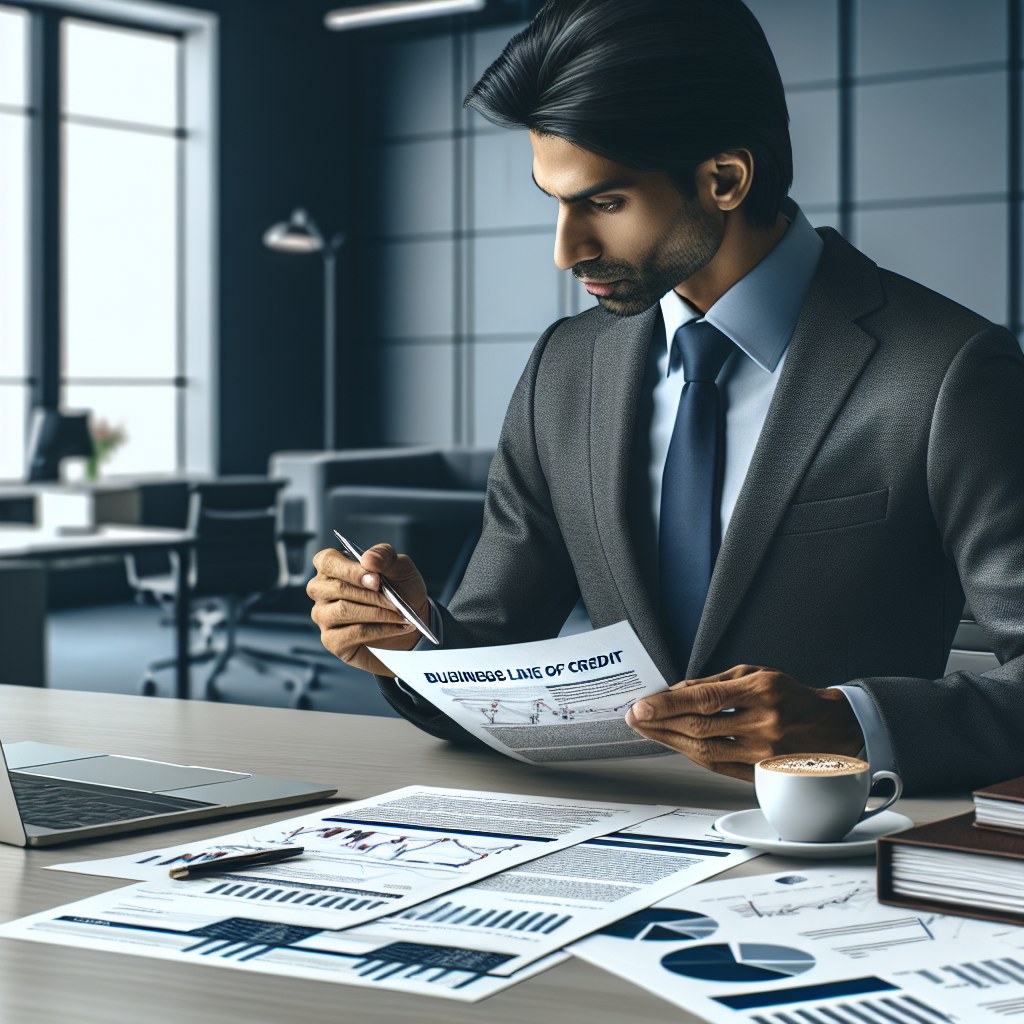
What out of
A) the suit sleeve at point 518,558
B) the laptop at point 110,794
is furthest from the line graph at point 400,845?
the suit sleeve at point 518,558

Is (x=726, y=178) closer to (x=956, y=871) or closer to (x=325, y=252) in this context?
(x=956, y=871)

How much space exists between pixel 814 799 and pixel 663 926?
20 cm

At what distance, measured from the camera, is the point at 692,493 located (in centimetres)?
155

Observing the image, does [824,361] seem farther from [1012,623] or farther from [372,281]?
[372,281]

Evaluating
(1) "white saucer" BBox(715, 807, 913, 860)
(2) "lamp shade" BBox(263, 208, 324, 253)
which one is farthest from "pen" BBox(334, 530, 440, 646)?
(2) "lamp shade" BBox(263, 208, 324, 253)

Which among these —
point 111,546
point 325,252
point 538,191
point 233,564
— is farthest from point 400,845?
point 538,191

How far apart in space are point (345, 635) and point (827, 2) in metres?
8.86

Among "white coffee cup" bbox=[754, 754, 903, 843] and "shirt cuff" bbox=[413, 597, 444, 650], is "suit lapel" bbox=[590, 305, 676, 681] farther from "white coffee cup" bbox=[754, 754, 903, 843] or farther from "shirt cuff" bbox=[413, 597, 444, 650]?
"white coffee cup" bbox=[754, 754, 903, 843]

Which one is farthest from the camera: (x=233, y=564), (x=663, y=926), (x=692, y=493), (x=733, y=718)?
(x=233, y=564)

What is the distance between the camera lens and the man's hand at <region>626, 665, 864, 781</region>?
109cm

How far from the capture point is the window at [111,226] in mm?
8758

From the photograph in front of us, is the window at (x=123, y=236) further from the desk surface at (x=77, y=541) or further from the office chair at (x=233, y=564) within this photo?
the desk surface at (x=77, y=541)

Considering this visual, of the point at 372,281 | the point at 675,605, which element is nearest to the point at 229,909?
the point at 675,605

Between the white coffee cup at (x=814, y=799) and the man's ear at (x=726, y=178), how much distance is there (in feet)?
2.37
